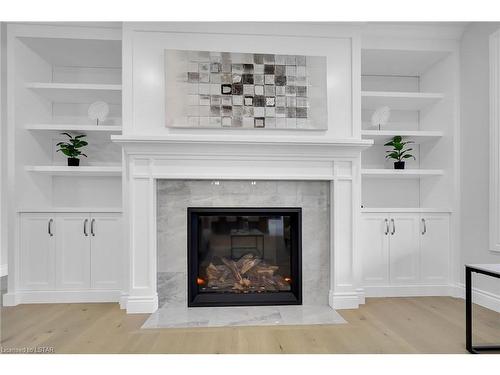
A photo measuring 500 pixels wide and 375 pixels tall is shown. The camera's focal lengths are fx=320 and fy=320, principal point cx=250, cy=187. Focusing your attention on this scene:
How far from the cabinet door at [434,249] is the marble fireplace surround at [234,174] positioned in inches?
32.6

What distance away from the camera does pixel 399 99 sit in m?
3.36

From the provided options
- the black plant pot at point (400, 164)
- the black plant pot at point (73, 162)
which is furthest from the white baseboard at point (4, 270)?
the black plant pot at point (400, 164)

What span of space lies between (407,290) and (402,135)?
156 cm

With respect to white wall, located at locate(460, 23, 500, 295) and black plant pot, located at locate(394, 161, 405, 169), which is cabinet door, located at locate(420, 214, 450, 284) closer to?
white wall, located at locate(460, 23, 500, 295)

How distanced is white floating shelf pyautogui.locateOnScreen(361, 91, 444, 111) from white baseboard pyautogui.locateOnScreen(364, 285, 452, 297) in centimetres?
192

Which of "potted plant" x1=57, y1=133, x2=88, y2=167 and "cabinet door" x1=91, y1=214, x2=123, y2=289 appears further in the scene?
"potted plant" x1=57, y1=133, x2=88, y2=167

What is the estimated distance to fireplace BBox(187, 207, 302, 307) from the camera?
2922 millimetres

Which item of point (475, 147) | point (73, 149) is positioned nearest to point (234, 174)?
point (73, 149)

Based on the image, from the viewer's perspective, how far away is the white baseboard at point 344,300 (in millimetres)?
2850

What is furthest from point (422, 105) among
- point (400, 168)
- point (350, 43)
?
point (350, 43)

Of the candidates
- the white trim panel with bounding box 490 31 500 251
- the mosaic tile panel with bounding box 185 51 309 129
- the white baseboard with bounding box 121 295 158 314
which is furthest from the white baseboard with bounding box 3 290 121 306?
the white trim panel with bounding box 490 31 500 251

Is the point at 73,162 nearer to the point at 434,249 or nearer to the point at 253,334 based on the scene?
the point at 253,334

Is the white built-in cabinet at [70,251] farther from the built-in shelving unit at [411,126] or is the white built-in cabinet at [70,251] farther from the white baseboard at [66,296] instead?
the built-in shelving unit at [411,126]
